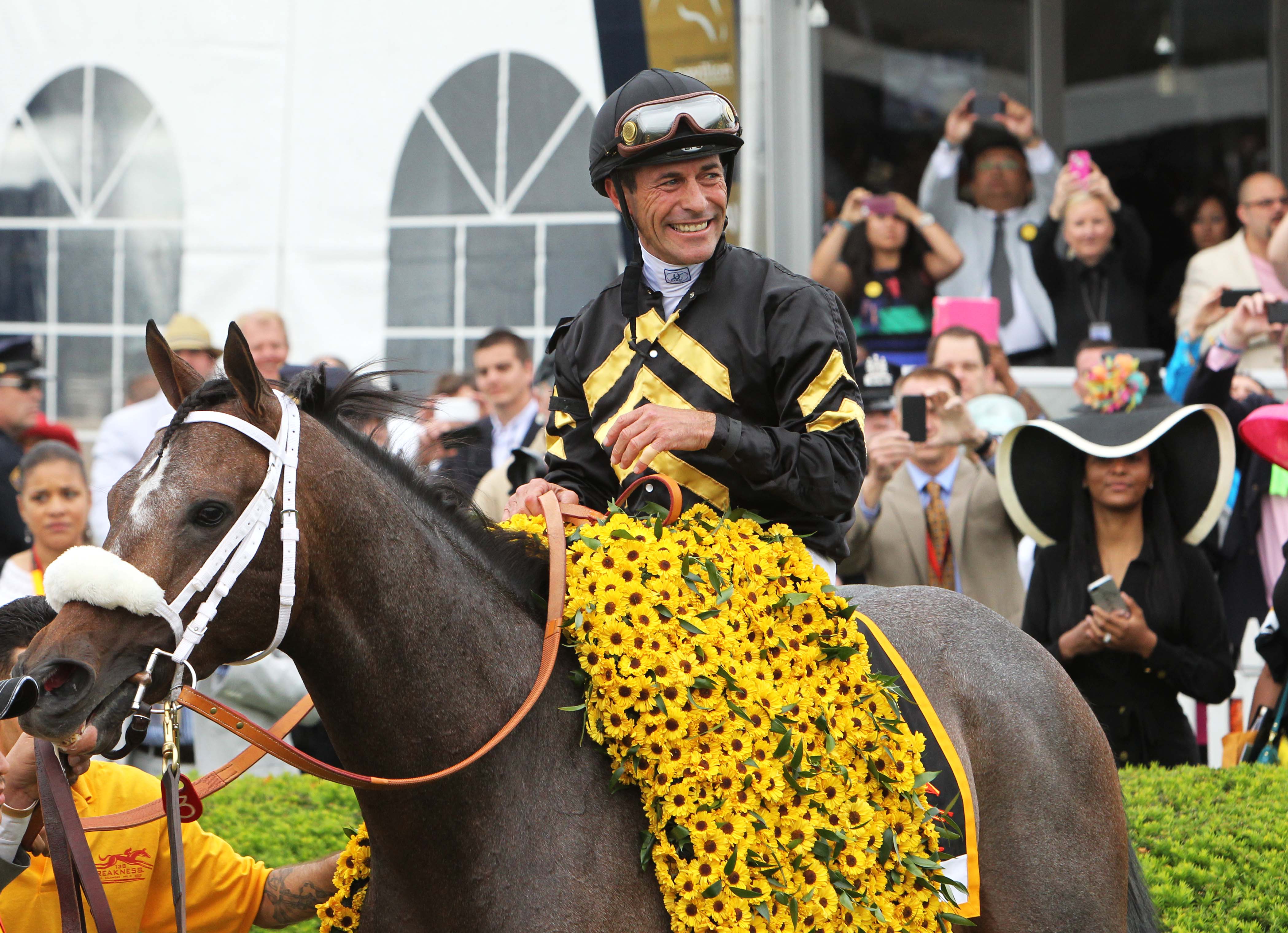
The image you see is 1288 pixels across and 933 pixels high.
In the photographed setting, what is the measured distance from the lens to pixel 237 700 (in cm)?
607

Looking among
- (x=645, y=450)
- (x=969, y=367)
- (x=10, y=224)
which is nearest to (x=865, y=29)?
(x=969, y=367)

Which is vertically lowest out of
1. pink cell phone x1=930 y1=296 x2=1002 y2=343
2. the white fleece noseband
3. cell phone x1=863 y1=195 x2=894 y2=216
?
the white fleece noseband

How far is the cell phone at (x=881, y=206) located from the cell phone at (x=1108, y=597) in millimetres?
3540

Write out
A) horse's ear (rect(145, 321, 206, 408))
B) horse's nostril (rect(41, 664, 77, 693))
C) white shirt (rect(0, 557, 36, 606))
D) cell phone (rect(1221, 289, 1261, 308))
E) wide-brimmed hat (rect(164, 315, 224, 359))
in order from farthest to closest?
wide-brimmed hat (rect(164, 315, 224, 359))
cell phone (rect(1221, 289, 1261, 308))
white shirt (rect(0, 557, 36, 606))
horse's ear (rect(145, 321, 206, 408))
horse's nostril (rect(41, 664, 77, 693))

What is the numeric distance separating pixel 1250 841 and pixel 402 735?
3347 mm

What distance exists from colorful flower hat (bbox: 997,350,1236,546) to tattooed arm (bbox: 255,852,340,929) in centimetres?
336

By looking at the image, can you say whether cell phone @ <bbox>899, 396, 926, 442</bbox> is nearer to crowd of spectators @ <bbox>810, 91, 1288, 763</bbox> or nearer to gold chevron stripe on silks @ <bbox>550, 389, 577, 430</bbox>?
crowd of spectators @ <bbox>810, 91, 1288, 763</bbox>

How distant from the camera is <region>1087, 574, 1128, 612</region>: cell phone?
5176 mm

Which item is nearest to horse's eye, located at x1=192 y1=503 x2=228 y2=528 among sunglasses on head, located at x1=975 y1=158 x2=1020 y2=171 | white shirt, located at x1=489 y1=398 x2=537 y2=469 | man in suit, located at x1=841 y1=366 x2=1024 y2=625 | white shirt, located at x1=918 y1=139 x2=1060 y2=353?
man in suit, located at x1=841 y1=366 x2=1024 y2=625

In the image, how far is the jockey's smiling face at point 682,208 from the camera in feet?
10.5

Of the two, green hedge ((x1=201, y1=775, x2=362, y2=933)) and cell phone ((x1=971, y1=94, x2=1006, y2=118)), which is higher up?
cell phone ((x1=971, y1=94, x2=1006, y2=118))

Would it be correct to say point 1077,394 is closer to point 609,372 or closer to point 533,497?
point 609,372

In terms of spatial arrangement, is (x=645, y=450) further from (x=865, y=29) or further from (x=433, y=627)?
(x=865, y=29)

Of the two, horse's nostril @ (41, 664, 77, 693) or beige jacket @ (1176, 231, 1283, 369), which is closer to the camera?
horse's nostril @ (41, 664, 77, 693)
